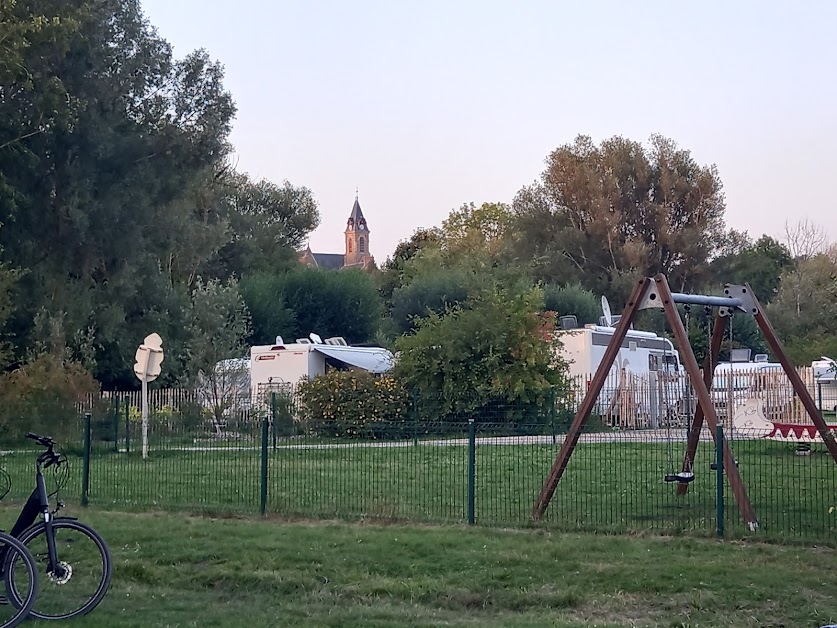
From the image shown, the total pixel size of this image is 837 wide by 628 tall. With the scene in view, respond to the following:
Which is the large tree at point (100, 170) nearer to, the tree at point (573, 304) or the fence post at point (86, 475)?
the fence post at point (86, 475)

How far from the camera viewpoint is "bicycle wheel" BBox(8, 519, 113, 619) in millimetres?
7258

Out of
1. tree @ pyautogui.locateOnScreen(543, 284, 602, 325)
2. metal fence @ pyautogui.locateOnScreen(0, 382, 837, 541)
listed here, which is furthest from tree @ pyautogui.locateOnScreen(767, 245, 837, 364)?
metal fence @ pyautogui.locateOnScreen(0, 382, 837, 541)

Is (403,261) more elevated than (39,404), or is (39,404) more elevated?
(403,261)

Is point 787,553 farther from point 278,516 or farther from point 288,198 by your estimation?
point 288,198

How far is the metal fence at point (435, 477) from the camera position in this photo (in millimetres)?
11547

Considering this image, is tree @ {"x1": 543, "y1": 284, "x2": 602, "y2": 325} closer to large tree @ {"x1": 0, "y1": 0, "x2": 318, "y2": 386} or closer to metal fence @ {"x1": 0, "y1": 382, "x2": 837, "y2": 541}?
large tree @ {"x1": 0, "y1": 0, "x2": 318, "y2": 386}

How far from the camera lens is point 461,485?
Result: 1365 centimetres

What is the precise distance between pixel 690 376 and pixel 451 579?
4.41m

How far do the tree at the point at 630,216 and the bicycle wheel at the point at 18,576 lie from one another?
50.9 meters

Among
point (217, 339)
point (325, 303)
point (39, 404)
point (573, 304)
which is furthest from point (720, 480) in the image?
point (325, 303)

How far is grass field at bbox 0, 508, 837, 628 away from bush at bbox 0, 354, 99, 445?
1043 centimetres

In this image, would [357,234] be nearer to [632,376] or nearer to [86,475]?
[632,376]

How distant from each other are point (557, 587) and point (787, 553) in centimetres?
251

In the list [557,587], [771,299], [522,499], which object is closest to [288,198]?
[771,299]
